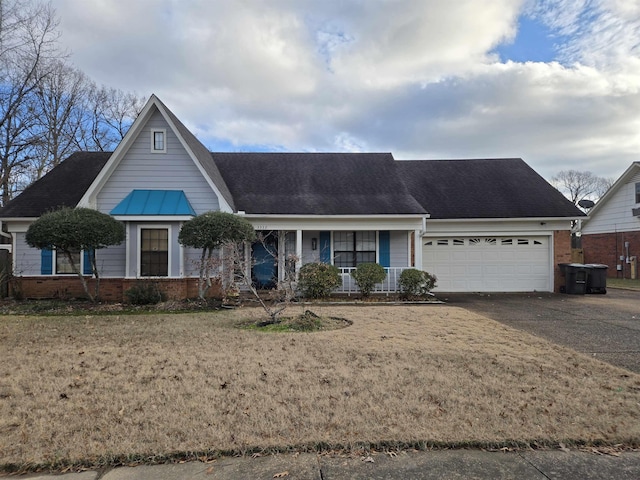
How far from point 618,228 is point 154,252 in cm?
2451

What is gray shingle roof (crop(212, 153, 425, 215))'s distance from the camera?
Result: 1412 centimetres

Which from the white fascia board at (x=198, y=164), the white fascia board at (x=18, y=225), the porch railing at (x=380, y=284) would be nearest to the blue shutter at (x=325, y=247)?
the porch railing at (x=380, y=284)

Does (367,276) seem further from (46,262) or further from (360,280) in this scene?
(46,262)

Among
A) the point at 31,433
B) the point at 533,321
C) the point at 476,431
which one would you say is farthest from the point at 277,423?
the point at 533,321

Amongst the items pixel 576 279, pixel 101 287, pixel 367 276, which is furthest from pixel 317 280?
pixel 576 279

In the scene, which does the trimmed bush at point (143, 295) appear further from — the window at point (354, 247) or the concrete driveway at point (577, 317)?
the concrete driveway at point (577, 317)

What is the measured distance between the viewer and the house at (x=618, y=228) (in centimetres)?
2125

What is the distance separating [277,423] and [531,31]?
13.3 meters

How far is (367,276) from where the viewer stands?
13117 millimetres

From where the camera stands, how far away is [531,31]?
1183 centimetres

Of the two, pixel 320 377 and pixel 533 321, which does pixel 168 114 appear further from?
pixel 533 321

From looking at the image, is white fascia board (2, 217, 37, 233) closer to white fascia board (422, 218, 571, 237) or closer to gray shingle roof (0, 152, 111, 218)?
gray shingle roof (0, 152, 111, 218)

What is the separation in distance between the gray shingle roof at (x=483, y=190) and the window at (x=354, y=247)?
280 cm

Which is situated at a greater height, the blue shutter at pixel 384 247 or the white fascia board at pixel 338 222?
the white fascia board at pixel 338 222
